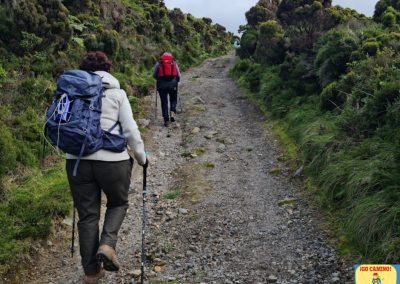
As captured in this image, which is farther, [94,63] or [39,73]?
[39,73]

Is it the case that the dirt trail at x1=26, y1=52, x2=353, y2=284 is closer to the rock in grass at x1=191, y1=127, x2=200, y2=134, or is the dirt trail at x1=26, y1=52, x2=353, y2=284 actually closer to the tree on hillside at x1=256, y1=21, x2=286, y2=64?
the rock in grass at x1=191, y1=127, x2=200, y2=134

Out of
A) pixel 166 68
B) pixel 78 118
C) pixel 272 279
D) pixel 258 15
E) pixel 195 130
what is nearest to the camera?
pixel 78 118

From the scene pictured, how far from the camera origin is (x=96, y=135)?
A: 12.6 ft

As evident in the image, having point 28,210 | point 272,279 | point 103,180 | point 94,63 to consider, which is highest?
point 94,63

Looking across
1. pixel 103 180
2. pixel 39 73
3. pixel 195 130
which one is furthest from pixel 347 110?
pixel 39 73

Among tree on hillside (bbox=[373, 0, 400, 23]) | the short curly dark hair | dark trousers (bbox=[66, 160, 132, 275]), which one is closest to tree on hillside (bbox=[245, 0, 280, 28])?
tree on hillside (bbox=[373, 0, 400, 23])

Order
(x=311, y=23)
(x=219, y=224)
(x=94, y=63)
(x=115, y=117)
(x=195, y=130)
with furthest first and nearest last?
1. (x=311, y=23)
2. (x=195, y=130)
3. (x=219, y=224)
4. (x=94, y=63)
5. (x=115, y=117)

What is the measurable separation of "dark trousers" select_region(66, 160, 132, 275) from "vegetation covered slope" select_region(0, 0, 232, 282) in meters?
1.28

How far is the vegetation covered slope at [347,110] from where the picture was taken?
188 inches

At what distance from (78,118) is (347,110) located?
19.1 feet

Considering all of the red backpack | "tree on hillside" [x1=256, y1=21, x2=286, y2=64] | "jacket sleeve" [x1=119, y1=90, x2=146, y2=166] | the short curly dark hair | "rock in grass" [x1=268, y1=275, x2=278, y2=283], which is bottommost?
"rock in grass" [x1=268, y1=275, x2=278, y2=283]

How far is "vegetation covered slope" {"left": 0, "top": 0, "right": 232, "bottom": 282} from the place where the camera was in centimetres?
574

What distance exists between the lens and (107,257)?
3.92 m

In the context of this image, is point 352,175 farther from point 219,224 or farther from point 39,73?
point 39,73
